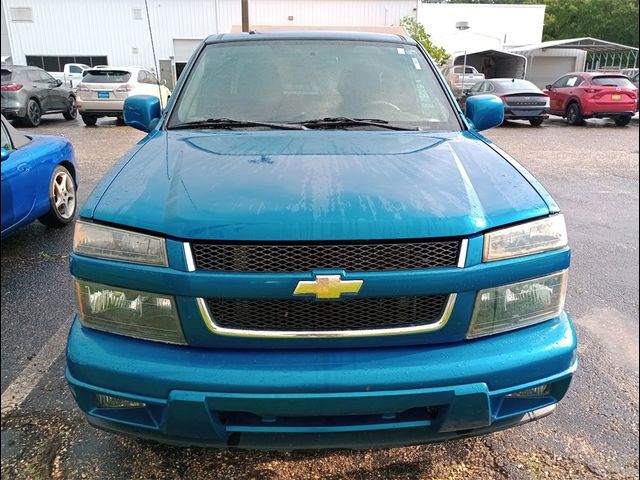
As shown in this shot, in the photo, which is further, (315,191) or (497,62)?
(497,62)

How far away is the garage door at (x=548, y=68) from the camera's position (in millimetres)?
38469

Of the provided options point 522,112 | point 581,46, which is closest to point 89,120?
point 522,112

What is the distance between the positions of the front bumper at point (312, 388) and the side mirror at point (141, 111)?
1766 millimetres

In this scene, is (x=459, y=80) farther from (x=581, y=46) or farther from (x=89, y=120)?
(x=581, y=46)

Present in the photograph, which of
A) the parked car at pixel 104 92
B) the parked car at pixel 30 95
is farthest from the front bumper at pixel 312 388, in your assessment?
the parked car at pixel 104 92

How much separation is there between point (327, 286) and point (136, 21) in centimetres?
3553

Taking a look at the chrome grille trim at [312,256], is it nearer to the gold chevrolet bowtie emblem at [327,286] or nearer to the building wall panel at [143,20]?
the gold chevrolet bowtie emblem at [327,286]

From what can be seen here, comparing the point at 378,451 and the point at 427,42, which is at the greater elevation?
the point at 427,42

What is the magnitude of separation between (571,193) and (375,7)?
29.3m

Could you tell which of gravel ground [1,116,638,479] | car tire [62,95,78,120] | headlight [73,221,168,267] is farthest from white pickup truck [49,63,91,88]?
headlight [73,221,168,267]

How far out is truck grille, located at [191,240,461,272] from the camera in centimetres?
168

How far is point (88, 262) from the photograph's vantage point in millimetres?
1807

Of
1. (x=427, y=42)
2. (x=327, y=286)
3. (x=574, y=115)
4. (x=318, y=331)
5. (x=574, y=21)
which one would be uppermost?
(x=574, y=21)

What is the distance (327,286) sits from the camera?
167 cm
